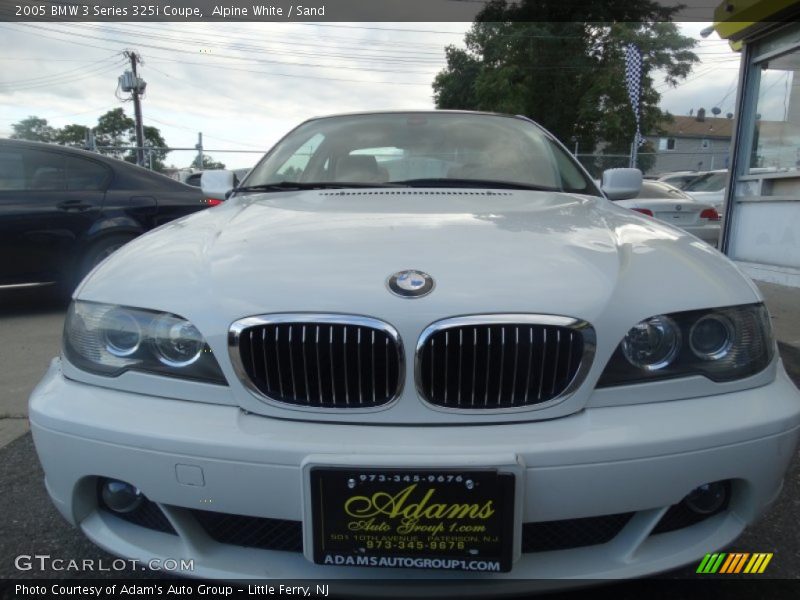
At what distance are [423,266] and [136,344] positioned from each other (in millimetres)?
757

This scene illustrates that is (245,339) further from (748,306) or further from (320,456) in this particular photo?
(748,306)

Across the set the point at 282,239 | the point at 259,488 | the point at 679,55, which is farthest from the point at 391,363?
the point at 679,55

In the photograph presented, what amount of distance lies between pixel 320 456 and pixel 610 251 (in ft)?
3.17

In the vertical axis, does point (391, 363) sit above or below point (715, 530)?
above

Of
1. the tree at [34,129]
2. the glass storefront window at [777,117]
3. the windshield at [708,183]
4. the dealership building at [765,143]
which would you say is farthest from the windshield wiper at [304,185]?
the tree at [34,129]

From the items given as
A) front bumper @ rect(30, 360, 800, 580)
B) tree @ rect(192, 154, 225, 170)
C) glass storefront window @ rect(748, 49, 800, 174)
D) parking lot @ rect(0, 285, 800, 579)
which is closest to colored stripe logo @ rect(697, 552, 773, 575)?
parking lot @ rect(0, 285, 800, 579)

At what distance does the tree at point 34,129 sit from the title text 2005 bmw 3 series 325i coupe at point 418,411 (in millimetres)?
14402

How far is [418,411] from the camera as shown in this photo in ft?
4.52

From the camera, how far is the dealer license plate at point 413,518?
4.10 ft

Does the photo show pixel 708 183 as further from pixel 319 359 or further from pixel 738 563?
pixel 319 359

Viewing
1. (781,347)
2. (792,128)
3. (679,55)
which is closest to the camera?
(781,347)

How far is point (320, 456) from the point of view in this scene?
1264mm

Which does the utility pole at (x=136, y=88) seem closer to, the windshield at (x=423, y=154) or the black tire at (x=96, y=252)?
the black tire at (x=96, y=252)

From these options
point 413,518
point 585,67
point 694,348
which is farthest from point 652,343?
point 585,67
